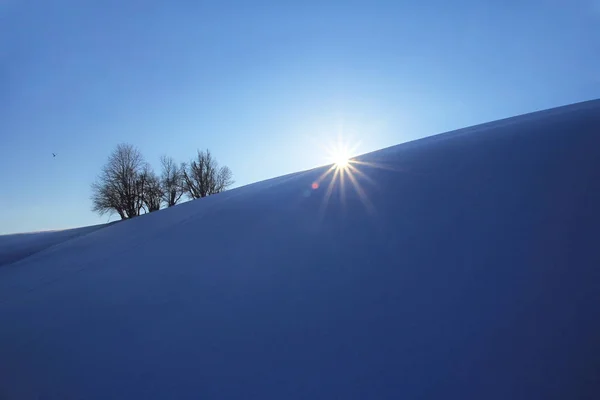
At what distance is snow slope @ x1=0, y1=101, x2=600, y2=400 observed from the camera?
246cm

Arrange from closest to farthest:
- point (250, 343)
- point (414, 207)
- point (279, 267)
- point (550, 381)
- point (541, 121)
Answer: point (550, 381), point (250, 343), point (279, 267), point (414, 207), point (541, 121)

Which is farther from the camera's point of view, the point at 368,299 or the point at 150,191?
the point at 150,191

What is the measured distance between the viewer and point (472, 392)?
7.32 ft

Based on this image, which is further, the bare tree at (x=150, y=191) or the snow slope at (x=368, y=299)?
the bare tree at (x=150, y=191)

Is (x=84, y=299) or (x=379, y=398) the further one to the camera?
(x=84, y=299)

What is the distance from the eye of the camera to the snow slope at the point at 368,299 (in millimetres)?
2457

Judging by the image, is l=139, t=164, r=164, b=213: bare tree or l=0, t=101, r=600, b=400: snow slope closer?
l=0, t=101, r=600, b=400: snow slope

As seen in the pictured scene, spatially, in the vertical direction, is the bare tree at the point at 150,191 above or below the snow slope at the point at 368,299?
above

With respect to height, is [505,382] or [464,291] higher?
[464,291]

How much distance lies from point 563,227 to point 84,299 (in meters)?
5.50

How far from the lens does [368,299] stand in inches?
123

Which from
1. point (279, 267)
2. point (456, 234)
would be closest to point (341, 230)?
point (279, 267)

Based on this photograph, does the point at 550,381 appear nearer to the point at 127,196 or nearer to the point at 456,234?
the point at 456,234

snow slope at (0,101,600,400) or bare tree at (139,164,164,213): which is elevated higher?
bare tree at (139,164,164,213)
